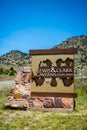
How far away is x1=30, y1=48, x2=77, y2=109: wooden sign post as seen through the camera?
1373 cm

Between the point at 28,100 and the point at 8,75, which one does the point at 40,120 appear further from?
the point at 8,75

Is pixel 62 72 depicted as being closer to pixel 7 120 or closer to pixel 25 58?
pixel 7 120

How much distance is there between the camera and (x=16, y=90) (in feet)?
47.4

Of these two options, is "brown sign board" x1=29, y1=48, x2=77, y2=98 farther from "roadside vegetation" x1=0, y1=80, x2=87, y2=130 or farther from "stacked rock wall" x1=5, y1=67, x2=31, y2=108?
"roadside vegetation" x1=0, y1=80, x2=87, y2=130

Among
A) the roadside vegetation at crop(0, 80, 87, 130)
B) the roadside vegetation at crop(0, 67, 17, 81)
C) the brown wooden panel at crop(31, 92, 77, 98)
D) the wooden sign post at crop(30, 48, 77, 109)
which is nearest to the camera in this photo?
the roadside vegetation at crop(0, 80, 87, 130)

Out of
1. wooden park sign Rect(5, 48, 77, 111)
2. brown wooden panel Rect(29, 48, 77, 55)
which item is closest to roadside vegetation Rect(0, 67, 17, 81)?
wooden park sign Rect(5, 48, 77, 111)

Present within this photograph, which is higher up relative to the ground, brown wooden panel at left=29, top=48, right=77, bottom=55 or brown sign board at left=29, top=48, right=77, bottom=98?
brown wooden panel at left=29, top=48, right=77, bottom=55

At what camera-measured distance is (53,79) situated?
14.2 m

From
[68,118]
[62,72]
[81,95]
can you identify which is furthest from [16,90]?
[81,95]

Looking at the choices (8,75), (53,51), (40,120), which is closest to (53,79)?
(53,51)

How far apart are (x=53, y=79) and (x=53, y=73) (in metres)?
0.34

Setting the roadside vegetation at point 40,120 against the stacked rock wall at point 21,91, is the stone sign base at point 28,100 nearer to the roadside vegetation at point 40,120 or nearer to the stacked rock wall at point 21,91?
the stacked rock wall at point 21,91

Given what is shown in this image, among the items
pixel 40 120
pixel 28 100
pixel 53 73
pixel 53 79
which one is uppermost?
pixel 53 73

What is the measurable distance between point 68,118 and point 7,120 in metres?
2.75
